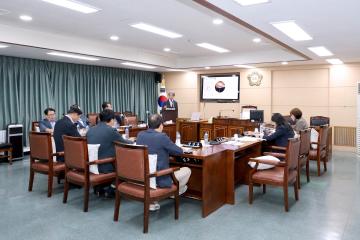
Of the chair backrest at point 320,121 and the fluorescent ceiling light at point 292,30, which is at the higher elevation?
the fluorescent ceiling light at point 292,30

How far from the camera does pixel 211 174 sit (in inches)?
142

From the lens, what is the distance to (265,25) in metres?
4.07

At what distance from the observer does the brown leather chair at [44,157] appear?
4133 mm

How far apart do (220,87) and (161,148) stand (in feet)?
23.3

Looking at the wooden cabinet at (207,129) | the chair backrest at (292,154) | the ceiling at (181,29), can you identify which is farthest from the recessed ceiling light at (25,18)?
the wooden cabinet at (207,129)

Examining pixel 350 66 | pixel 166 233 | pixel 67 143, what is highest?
pixel 350 66

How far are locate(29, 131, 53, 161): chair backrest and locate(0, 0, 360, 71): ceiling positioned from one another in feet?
5.85

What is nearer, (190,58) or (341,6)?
(341,6)

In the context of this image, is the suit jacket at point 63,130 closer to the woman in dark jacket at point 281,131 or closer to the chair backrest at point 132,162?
the chair backrest at point 132,162

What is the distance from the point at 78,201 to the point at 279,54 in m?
6.07

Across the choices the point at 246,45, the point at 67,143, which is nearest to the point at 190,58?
the point at 246,45

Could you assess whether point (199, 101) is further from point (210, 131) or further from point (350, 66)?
point (350, 66)

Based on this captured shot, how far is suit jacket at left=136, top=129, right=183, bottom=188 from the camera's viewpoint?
3.22m

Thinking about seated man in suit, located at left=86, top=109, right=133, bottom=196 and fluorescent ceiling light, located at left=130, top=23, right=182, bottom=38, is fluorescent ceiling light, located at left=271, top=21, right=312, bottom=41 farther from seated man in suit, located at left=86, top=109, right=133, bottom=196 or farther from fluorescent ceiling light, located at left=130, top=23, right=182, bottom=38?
seated man in suit, located at left=86, top=109, right=133, bottom=196
